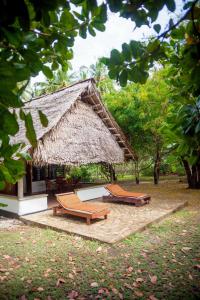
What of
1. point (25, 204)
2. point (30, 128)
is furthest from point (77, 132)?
point (30, 128)

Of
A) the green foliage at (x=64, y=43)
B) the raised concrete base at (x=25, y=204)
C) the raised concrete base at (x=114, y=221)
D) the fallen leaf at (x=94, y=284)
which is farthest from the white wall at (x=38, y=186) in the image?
the green foliage at (x=64, y=43)

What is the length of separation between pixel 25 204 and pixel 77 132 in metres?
3.96

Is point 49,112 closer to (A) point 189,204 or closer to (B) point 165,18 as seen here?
(A) point 189,204

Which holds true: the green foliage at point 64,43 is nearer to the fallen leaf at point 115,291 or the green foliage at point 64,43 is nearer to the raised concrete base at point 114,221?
the fallen leaf at point 115,291

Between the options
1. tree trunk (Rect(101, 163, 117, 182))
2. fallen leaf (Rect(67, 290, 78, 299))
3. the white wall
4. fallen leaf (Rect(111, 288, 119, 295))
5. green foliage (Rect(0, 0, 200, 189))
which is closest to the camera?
green foliage (Rect(0, 0, 200, 189))

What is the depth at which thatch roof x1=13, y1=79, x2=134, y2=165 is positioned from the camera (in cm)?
927

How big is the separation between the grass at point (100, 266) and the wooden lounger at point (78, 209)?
1098 mm

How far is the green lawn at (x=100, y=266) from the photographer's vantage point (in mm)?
3883

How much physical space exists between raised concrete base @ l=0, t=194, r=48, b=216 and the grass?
5.68 feet

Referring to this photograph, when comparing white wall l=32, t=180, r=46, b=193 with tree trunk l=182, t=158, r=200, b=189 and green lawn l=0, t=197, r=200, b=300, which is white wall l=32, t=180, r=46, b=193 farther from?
tree trunk l=182, t=158, r=200, b=189

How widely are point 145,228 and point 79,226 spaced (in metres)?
1.90

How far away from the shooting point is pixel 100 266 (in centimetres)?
475

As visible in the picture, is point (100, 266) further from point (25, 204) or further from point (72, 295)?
point (25, 204)

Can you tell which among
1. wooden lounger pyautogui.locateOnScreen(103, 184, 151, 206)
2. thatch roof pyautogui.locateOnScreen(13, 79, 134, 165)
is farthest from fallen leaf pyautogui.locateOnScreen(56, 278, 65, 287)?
wooden lounger pyautogui.locateOnScreen(103, 184, 151, 206)
